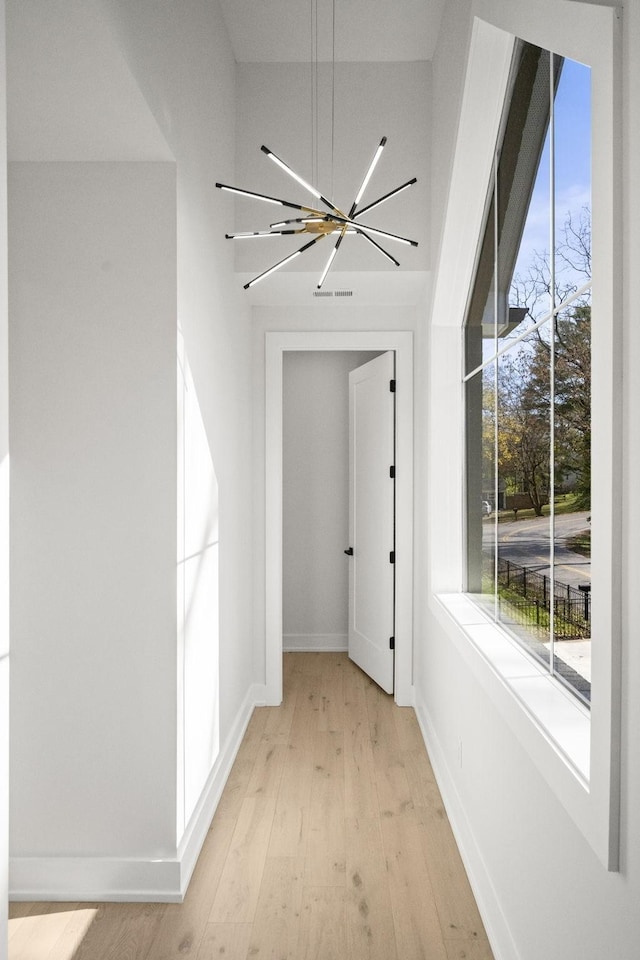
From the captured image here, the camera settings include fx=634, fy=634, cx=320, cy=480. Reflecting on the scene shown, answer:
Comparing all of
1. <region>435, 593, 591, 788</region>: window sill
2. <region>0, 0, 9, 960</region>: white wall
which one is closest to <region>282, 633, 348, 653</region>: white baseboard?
<region>435, 593, 591, 788</region>: window sill

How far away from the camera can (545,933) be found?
1.45 meters

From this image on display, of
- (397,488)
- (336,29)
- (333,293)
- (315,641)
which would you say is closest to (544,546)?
(397,488)

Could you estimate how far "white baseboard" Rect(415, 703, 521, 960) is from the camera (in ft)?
5.82

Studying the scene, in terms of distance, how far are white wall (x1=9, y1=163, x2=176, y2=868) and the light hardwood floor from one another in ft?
0.75

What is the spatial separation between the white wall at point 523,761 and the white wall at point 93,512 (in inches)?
41.1

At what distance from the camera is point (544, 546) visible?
6.22ft

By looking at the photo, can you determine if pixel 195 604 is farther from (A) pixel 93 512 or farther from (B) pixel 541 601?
(B) pixel 541 601

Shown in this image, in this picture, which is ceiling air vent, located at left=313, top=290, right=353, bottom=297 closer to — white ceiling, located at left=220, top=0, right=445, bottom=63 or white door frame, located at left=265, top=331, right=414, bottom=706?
white door frame, located at left=265, top=331, right=414, bottom=706

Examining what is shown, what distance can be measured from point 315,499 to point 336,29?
10.1 ft

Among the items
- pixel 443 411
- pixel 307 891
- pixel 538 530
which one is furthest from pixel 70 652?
pixel 443 411

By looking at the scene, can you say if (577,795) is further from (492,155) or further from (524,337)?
(492,155)

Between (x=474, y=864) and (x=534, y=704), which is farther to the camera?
(x=474, y=864)

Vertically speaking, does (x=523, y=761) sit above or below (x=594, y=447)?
below

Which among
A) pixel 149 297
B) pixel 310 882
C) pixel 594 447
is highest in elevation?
pixel 149 297
